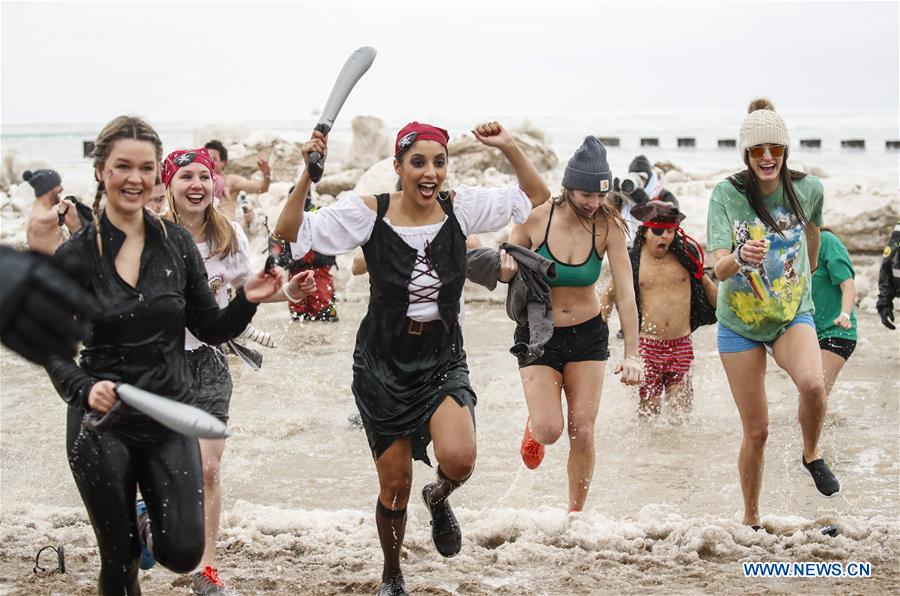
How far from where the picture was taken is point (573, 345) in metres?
5.75

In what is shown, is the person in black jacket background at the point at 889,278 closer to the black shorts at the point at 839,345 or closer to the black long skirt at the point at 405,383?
the black shorts at the point at 839,345

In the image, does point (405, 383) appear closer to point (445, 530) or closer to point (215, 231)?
point (445, 530)

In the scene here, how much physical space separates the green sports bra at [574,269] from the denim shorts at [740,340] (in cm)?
74

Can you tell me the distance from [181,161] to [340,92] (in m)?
1.02

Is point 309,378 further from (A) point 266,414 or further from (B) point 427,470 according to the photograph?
(B) point 427,470

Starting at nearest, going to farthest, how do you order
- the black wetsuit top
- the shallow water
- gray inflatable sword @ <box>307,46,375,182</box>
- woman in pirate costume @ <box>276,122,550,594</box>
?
the black wetsuit top → gray inflatable sword @ <box>307,46,375,182</box> → woman in pirate costume @ <box>276,122,550,594</box> → the shallow water

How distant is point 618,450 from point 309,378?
332cm

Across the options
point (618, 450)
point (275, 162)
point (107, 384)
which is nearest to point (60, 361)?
point (107, 384)

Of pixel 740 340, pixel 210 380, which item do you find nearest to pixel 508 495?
pixel 740 340

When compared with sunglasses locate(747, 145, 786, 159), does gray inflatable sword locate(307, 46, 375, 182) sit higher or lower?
higher

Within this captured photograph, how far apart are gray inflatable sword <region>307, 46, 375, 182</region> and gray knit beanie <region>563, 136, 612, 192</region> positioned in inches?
56.0

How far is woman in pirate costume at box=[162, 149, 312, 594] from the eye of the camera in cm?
488

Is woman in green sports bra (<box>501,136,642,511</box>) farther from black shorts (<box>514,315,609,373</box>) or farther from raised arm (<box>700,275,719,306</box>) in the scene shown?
raised arm (<box>700,275,719,306</box>)

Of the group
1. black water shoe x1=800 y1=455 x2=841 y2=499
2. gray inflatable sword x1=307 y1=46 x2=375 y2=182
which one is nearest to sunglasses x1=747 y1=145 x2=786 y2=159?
black water shoe x1=800 y1=455 x2=841 y2=499
